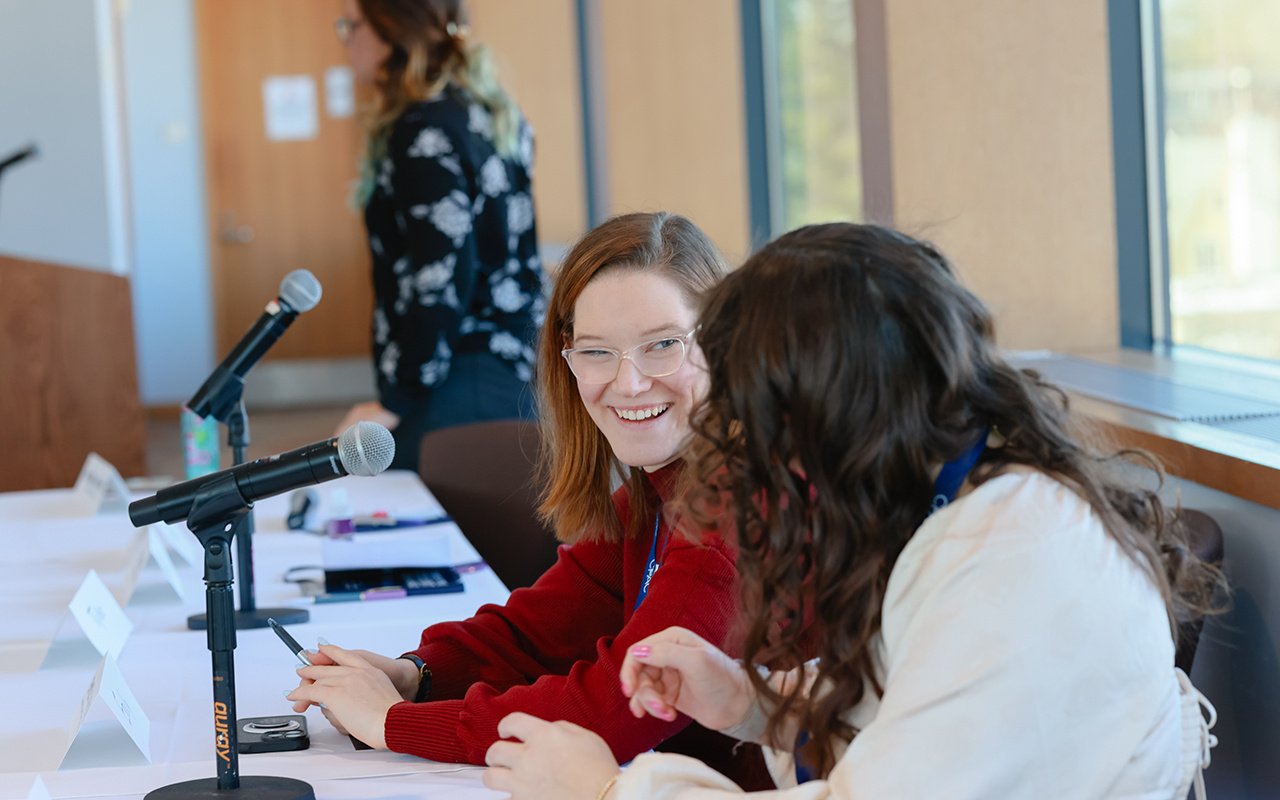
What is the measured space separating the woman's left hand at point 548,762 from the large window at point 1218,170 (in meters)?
1.66

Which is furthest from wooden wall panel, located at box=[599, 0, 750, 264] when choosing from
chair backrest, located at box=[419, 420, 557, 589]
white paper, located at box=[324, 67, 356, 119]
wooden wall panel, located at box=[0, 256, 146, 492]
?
white paper, located at box=[324, 67, 356, 119]

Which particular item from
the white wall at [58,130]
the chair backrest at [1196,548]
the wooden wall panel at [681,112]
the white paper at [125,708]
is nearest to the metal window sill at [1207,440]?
the chair backrest at [1196,548]

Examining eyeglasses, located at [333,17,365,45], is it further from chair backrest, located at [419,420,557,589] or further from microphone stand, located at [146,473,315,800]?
microphone stand, located at [146,473,315,800]

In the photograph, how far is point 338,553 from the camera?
2104mm

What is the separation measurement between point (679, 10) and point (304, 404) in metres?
4.37

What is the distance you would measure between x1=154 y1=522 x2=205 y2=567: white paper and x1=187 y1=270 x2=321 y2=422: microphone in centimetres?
45

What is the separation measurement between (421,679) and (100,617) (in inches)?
19.0

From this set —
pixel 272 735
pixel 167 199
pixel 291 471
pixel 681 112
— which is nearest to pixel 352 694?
pixel 272 735

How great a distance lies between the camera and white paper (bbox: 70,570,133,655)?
1.69 m

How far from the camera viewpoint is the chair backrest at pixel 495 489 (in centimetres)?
265

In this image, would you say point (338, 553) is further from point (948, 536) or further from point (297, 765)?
point (948, 536)

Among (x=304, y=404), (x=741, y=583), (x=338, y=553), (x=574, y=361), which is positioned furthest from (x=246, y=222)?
(x=741, y=583)

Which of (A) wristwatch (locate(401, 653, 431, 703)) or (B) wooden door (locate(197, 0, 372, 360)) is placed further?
(B) wooden door (locate(197, 0, 372, 360))

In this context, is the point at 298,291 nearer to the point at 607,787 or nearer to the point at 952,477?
the point at 607,787
